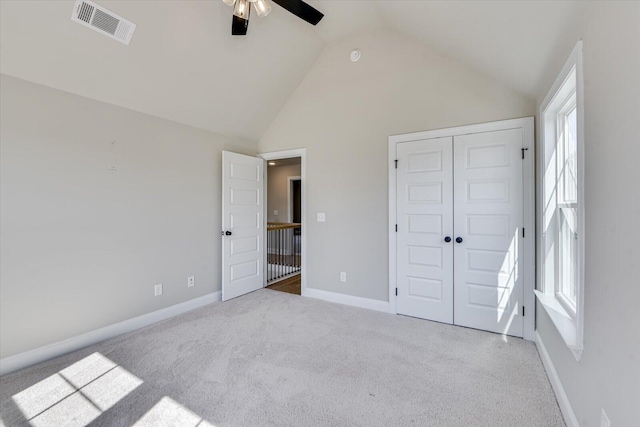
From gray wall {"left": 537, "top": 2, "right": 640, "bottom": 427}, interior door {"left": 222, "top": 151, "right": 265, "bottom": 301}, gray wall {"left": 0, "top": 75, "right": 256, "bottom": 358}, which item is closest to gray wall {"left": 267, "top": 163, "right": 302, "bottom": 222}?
interior door {"left": 222, "top": 151, "right": 265, "bottom": 301}

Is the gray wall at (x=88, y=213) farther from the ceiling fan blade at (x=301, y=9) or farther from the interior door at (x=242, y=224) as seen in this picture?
the ceiling fan blade at (x=301, y=9)

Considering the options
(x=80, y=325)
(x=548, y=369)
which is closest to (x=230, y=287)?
(x=80, y=325)

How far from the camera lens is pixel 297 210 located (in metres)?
9.14

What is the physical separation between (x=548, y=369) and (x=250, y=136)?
414 centimetres

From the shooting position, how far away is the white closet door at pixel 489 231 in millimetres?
2629

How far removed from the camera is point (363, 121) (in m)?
3.40

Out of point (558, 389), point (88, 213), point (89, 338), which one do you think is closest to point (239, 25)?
point (88, 213)

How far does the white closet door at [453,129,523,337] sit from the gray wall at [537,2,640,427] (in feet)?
4.23

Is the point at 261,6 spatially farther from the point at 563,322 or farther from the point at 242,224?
the point at 563,322

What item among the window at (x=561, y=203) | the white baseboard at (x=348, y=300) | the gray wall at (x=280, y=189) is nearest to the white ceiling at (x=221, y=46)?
the window at (x=561, y=203)

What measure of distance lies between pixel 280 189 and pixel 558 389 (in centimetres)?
724

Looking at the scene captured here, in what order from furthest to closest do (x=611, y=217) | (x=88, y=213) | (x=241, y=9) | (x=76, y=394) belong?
(x=88, y=213), (x=241, y=9), (x=76, y=394), (x=611, y=217)

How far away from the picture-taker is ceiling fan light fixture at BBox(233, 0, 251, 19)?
2029 millimetres

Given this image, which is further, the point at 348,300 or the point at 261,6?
the point at 348,300
